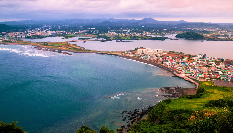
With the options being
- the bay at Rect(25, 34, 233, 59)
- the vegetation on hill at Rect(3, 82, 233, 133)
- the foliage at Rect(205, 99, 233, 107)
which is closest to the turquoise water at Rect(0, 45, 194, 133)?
the vegetation on hill at Rect(3, 82, 233, 133)

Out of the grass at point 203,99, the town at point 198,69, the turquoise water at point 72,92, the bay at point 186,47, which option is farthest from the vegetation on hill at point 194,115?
the bay at point 186,47

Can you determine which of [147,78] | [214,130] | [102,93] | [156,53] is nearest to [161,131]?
[214,130]

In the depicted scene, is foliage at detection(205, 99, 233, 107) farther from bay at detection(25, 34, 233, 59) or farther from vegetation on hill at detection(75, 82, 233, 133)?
bay at detection(25, 34, 233, 59)

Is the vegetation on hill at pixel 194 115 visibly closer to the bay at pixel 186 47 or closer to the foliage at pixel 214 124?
the foliage at pixel 214 124

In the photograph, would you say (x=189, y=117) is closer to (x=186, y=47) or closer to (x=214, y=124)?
(x=214, y=124)

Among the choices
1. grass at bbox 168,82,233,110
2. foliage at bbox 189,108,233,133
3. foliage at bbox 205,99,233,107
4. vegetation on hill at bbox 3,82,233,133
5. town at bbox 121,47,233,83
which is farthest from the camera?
town at bbox 121,47,233,83

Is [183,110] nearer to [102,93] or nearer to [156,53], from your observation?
[102,93]
